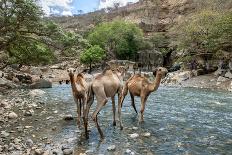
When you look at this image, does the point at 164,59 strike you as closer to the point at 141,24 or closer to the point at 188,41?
the point at 188,41

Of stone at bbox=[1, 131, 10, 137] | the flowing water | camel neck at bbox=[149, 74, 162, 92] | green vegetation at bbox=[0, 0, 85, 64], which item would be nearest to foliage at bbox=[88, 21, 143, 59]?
the flowing water

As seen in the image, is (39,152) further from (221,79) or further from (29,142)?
(221,79)

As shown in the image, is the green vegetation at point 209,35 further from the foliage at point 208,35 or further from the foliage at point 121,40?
the foliage at point 121,40

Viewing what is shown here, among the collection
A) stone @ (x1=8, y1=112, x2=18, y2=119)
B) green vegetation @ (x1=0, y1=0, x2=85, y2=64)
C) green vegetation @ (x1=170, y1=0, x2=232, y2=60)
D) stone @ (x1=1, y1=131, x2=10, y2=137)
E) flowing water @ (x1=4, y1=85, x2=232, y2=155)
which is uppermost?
green vegetation @ (x1=170, y1=0, x2=232, y2=60)

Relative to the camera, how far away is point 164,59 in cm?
7406

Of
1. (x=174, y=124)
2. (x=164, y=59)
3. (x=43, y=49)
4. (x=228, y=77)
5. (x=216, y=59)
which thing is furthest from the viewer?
(x=164, y=59)

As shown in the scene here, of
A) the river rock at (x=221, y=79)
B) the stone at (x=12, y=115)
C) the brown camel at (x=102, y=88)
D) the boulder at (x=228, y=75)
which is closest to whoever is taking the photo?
the brown camel at (x=102, y=88)

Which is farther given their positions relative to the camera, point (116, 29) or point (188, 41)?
point (116, 29)

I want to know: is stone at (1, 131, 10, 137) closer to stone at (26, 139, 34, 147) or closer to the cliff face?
stone at (26, 139, 34, 147)

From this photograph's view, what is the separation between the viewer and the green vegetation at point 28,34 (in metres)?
14.1

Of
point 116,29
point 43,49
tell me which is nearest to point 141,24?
point 116,29

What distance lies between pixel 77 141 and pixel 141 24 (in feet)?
340

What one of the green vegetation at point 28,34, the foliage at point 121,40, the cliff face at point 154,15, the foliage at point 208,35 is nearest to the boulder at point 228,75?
the foliage at point 208,35

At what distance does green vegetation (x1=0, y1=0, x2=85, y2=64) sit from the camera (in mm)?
14148
